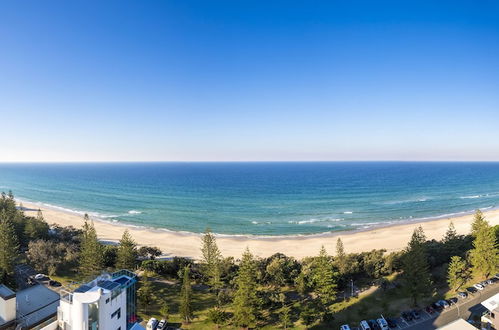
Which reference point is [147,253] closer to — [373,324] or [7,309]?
[7,309]

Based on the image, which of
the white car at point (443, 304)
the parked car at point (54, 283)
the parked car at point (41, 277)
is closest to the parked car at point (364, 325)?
the white car at point (443, 304)

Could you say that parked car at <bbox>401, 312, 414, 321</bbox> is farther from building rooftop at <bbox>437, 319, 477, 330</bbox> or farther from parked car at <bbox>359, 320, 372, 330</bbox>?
building rooftop at <bbox>437, 319, 477, 330</bbox>

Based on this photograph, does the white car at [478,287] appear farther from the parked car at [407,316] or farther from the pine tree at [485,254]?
the parked car at [407,316]

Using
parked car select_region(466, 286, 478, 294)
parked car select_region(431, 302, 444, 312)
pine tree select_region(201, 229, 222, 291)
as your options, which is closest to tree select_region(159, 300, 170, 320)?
pine tree select_region(201, 229, 222, 291)

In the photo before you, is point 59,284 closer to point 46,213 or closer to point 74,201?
point 46,213

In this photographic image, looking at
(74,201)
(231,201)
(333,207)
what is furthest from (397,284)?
(74,201)

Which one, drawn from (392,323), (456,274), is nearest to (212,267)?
(392,323)
